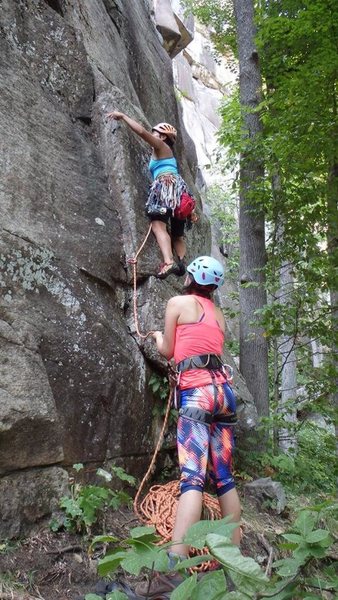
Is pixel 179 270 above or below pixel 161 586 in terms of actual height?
above

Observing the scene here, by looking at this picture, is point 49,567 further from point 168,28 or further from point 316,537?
point 168,28

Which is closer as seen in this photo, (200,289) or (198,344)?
(198,344)

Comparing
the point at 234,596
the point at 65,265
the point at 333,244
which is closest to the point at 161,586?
the point at 234,596

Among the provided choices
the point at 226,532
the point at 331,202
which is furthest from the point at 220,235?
the point at 226,532

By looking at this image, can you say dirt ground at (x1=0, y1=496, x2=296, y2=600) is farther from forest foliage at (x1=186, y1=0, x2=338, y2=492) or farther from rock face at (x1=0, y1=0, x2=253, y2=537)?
forest foliage at (x1=186, y1=0, x2=338, y2=492)

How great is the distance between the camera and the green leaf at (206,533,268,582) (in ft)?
4.93

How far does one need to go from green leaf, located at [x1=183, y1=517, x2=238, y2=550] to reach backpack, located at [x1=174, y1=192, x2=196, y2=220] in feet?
14.0

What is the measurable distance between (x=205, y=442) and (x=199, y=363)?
1.74 ft

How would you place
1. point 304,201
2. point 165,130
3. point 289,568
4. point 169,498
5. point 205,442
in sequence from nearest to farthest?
point 289,568
point 205,442
point 169,498
point 165,130
point 304,201

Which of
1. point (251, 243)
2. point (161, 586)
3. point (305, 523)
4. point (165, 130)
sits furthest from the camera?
point (251, 243)

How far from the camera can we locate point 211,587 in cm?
160

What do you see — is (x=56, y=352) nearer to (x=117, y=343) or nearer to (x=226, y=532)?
(x=117, y=343)

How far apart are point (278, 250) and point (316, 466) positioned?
10.3ft

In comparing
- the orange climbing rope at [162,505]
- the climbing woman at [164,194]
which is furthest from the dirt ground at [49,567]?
the climbing woman at [164,194]
